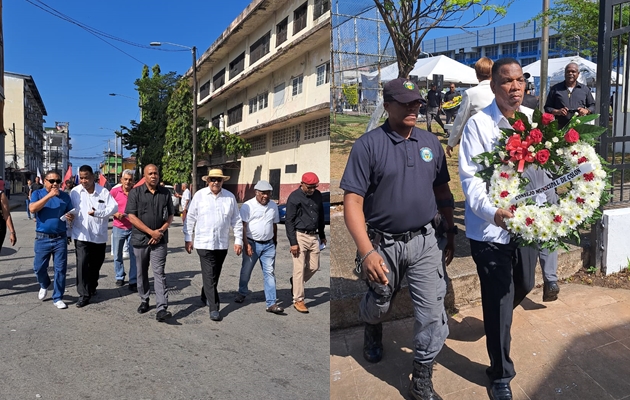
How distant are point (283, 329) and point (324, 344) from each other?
1.63m

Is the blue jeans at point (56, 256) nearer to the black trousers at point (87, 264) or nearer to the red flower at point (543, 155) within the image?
the black trousers at point (87, 264)

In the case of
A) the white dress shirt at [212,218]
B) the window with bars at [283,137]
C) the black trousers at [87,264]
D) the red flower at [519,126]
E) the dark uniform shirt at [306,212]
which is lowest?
the black trousers at [87,264]

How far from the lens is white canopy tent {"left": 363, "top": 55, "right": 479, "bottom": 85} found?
1.34 meters

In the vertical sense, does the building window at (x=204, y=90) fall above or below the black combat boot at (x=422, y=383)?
above

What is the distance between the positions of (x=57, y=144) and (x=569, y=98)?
8.82ft

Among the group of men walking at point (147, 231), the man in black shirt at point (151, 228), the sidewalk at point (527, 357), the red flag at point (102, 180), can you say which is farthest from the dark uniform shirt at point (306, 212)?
the red flag at point (102, 180)

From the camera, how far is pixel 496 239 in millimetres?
1594

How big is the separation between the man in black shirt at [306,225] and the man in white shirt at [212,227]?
2593 millimetres

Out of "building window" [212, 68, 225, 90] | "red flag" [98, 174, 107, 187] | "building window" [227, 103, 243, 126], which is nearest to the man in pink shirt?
"red flag" [98, 174, 107, 187]

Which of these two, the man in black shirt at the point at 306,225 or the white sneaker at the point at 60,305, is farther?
the white sneaker at the point at 60,305

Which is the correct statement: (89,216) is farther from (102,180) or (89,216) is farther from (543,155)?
(543,155)

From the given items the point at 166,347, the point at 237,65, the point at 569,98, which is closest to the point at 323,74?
the point at 237,65

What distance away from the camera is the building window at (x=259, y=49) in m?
1.34

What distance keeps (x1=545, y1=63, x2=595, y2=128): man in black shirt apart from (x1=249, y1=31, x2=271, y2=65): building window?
36.9 inches
